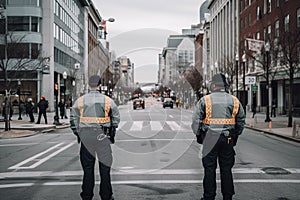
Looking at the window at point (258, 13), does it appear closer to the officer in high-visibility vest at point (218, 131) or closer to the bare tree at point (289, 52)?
the bare tree at point (289, 52)

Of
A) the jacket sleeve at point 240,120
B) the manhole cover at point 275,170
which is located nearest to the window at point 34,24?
the manhole cover at point 275,170

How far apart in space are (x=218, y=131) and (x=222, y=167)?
0.58 metres

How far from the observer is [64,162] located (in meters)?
11.6

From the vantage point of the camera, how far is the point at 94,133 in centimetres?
682

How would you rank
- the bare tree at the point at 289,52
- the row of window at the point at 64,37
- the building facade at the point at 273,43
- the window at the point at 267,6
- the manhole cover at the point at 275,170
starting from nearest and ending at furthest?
the manhole cover at the point at 275,170 → the bare tree at the point at 289,52 → the building facade at the point at 273,43 → the window at the point at 267,6 → the row of window at the point at 64,37

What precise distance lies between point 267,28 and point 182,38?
122565mm

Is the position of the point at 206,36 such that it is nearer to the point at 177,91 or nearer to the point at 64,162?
the point at 177,91

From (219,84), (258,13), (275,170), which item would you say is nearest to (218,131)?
(219,84)

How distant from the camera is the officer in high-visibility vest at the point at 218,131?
21.4 feet

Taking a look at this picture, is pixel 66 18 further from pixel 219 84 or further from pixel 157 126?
pixel 219 84

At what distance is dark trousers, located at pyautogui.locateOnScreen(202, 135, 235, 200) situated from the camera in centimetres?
648

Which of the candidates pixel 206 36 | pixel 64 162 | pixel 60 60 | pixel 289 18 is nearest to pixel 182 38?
pixel 206 36

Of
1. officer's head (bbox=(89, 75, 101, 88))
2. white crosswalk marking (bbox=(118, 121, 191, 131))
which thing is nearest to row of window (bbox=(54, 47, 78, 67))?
white crosswalk marking (bbox=(118, 121, 191, 131))

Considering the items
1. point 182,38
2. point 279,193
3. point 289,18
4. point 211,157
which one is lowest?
point 279,193
